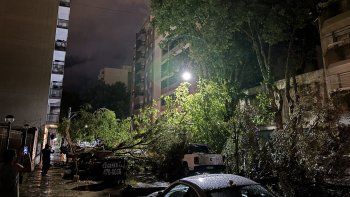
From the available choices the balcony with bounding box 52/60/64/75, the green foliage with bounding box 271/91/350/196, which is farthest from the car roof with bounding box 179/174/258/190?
the balcony with bounding box 52/60/64/75

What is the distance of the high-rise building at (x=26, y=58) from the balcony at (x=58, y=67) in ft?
31.8

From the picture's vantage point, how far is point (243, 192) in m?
5.42

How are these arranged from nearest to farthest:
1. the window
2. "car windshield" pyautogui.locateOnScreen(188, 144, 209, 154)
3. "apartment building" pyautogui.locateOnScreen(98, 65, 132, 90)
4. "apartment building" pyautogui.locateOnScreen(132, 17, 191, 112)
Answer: the window < "car windshield" pyautogui.locateOnScreen(188, 144, 209, 154) < "apartment building" pyautogui.locateOnScreen(132, 17, 191, 112) < "apartment building" pyautogui.locateOnScreen(98, 65, 132, 90)

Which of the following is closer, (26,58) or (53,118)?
(26,58)

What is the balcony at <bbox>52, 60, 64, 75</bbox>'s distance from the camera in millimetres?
44781

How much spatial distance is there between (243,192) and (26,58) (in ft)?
114

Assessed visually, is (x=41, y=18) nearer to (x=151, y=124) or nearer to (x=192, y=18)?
(x=192, y=18)

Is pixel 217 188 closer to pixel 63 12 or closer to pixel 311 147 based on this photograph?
pixel 311 147

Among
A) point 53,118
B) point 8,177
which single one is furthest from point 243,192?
point 53,118

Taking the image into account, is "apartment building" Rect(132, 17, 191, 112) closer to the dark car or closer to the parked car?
the parked car

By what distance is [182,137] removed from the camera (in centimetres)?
1748

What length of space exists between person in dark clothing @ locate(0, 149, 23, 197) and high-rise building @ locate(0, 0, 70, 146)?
28280 millimetres

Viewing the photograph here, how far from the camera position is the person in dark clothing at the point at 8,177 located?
634 cm

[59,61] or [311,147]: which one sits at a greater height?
[59,61]
